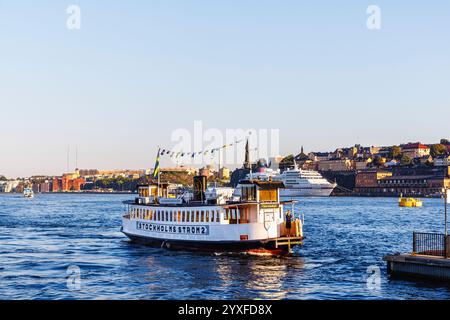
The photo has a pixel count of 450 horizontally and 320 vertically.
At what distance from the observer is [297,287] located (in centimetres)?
3259

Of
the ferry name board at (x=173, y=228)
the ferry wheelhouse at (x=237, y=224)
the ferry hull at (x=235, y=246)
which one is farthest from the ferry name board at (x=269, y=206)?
the ferry name board at (x=173, y=228)

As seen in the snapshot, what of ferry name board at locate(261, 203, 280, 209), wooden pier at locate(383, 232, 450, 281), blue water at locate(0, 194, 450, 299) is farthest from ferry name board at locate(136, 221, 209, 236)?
wooden pier at locate(383, 232, 450, 281)

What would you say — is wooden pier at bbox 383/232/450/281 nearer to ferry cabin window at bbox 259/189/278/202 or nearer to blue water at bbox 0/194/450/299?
blue water at bbox 0/194/450/299

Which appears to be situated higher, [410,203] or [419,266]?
[419,266]

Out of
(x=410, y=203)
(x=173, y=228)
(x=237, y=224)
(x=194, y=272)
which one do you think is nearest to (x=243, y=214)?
(x=237, y=224)

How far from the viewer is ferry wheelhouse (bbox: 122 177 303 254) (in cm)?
4359

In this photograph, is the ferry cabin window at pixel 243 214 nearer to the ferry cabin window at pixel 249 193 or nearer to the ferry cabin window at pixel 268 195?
the ferry cabin window at pixel 249 193

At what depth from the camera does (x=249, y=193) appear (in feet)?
147

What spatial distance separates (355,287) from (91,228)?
46.3 m

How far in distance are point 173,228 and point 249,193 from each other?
7.41 m

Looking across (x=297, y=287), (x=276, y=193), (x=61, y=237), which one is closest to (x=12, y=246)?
(x=61, y=237)

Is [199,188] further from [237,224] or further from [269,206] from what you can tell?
[269,206]

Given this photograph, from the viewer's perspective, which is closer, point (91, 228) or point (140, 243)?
point (140, 243)
